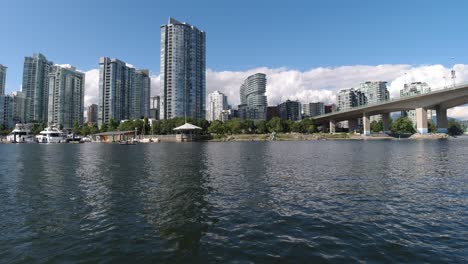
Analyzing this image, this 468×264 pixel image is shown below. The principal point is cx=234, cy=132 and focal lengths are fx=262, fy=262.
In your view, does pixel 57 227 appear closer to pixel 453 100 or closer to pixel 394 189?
pixel 394 189

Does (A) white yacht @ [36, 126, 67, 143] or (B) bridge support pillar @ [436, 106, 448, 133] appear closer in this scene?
(B) bridge support pillar @ [436, 106, 448, 133]

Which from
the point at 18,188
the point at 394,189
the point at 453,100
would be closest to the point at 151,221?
the point at 18,188

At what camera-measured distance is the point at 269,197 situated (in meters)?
22.4

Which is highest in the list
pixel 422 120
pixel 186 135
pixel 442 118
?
pixel 442 118

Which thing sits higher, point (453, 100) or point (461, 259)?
point (453, 100)

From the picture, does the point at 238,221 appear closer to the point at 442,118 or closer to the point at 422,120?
the point at 422,120

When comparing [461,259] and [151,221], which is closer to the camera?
[461,259]

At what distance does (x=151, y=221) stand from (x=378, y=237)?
13126mm

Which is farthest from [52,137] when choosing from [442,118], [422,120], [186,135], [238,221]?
[442,118]

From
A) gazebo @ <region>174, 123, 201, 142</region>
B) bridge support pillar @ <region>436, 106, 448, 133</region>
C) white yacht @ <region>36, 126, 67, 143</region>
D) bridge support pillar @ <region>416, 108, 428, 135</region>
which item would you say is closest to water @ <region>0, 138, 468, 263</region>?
gazebo @ <region>174, 123, 201, 142</region>

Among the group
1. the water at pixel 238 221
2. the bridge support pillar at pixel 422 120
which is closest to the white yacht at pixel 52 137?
the water at pixel 238 221

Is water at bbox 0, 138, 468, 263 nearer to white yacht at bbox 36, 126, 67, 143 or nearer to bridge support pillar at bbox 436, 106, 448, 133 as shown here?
bridge support pillar at bbox 436, 106, 448, 133

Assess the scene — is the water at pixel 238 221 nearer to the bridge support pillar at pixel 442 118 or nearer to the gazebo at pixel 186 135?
the gazebo at pixel 186 135

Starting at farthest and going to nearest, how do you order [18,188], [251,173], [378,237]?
[251,173] < [18,188] < [378,237]
